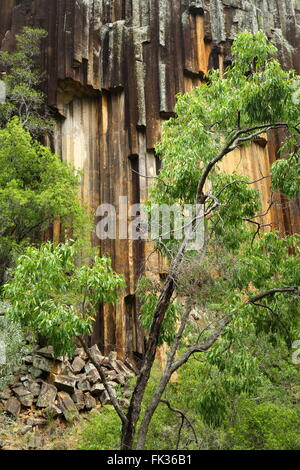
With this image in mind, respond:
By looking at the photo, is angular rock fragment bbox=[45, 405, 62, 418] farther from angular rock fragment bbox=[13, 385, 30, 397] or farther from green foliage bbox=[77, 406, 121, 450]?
green foliage bbox=[77, 406, 121, 450]

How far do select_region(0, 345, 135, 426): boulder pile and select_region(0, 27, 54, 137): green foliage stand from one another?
7443 millimetres

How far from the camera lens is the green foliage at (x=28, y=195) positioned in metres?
13.1

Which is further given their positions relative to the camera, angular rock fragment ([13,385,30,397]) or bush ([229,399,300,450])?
angular rock fragment ([13,385,30,397])

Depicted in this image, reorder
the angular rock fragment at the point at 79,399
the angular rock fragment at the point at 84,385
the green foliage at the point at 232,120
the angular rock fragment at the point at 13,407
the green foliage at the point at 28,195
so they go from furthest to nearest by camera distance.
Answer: the green foliage at the point at 28,195 → the angular rock fragment at the point at 84,385 → the angular rock fragment at the point at 79,399 → the angular rock fragment at the point at 13,407 → the green foliage at the point at 232,120

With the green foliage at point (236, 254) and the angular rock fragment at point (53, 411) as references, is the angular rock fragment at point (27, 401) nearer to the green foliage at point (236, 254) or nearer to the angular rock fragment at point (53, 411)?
the angular rock fragment at point (53, 411)

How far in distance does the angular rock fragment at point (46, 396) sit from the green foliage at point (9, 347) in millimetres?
807

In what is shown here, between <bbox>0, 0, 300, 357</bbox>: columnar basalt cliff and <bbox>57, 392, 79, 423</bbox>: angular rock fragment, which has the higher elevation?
<bbox>0, 0, 300, 357</bbox>: columnar basalt cliff

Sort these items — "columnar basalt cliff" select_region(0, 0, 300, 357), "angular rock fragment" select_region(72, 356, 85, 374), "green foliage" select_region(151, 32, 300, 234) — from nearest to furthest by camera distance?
"green foliage" select_region(151, 32, 300, 234)
"angular rock fragment" select_region(72, 356, 85, 374)
"columnar basalt cliff" select_region(0, 0, 300, 357)

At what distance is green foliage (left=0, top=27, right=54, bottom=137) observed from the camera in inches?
642

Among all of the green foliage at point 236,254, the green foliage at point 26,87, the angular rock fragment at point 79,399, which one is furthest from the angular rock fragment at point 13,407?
the green foliage at point 26,87

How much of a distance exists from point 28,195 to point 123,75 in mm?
6806

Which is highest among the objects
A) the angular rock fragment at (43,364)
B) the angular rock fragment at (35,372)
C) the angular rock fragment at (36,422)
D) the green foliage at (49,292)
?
the green foliage at (49,292)

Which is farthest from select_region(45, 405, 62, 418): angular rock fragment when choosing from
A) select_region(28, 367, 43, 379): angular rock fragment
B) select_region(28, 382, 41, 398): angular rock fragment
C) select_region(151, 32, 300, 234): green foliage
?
select_region(151, 32, 300, 234): green foliage

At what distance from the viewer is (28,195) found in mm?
13102
